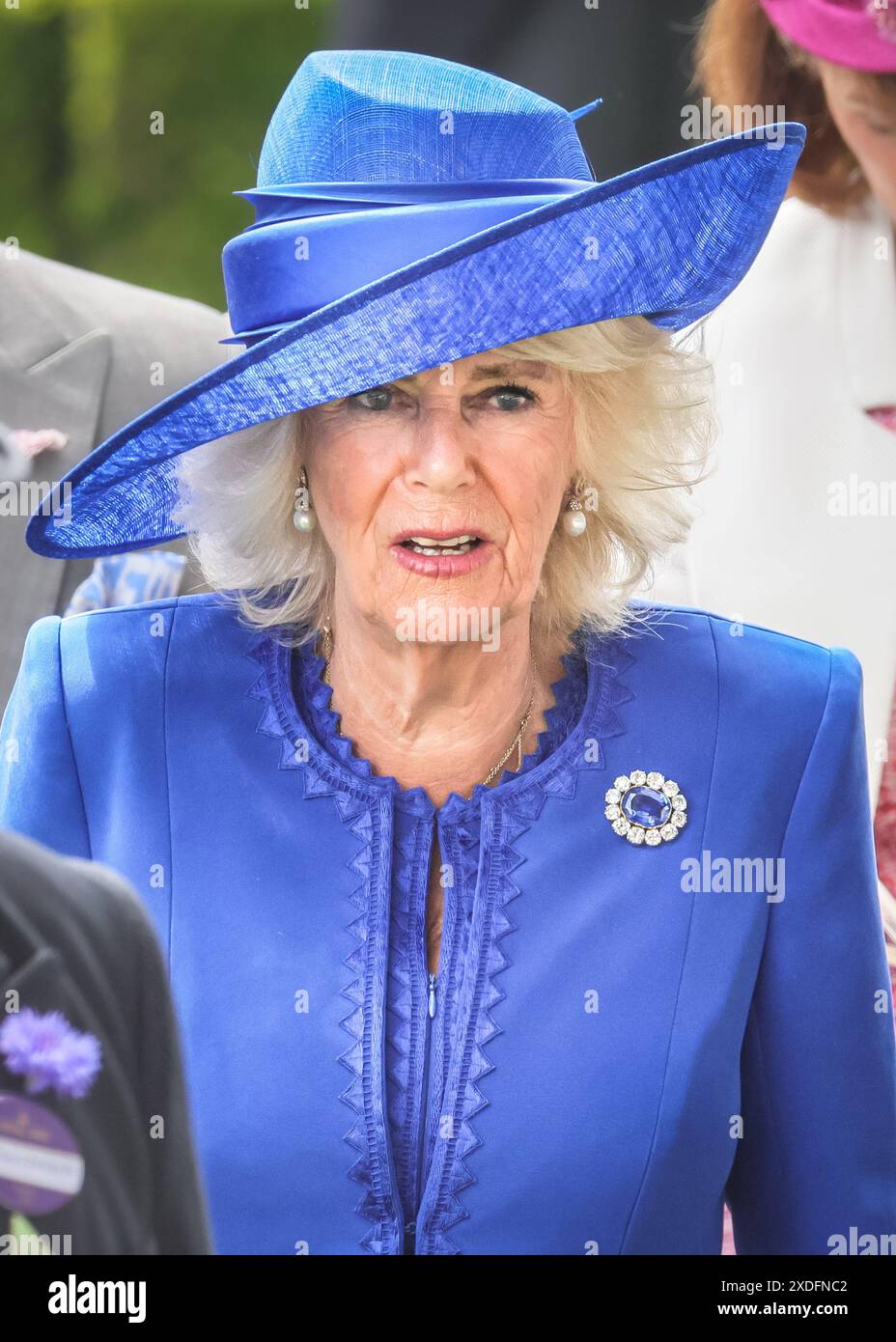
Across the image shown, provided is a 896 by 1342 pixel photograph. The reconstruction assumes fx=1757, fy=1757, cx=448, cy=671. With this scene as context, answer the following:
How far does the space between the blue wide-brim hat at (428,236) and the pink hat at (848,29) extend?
689 mm

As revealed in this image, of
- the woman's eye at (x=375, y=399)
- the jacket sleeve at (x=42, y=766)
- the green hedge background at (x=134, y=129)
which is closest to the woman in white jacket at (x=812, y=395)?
the woman's eye at (x=375, y=399)

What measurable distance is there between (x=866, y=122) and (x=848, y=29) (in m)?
0.15

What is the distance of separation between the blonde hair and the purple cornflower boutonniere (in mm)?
990

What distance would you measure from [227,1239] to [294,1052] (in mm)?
202

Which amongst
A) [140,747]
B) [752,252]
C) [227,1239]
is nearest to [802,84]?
[752,252]

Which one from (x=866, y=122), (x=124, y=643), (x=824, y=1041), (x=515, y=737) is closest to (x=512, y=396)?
(x=515, y=737)

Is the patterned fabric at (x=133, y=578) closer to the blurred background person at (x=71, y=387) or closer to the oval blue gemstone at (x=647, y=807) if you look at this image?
the blurred background person at (x=71, y=387)

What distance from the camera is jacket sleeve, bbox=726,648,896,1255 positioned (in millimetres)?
1993

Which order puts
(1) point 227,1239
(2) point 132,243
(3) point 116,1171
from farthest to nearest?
(2) point 132,243, (1) point 227,1239, (3) point 116,1171

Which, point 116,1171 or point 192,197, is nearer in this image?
point 116,1171

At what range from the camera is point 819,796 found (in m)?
2.02

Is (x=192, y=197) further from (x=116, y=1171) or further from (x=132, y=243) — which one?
(x=116, y=1171)

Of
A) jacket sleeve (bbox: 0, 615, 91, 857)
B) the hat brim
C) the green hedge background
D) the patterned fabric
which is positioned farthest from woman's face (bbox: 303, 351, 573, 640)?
the green hedge background

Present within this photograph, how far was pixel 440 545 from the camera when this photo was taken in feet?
6.18
